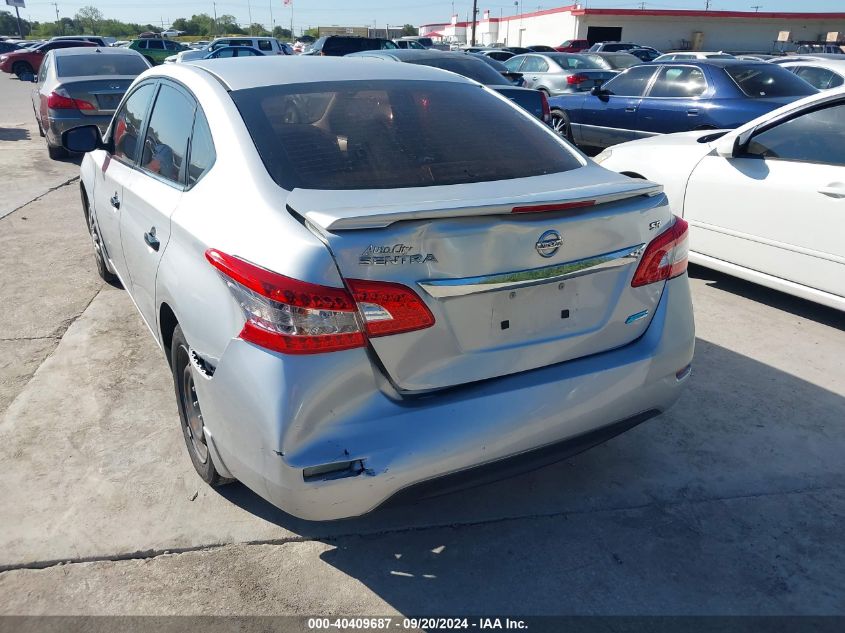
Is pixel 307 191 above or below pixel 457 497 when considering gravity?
above

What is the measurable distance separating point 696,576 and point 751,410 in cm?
138

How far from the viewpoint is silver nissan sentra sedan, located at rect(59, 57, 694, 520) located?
2.05 metres

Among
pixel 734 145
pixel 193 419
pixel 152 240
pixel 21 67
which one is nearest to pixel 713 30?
pixel 21 67

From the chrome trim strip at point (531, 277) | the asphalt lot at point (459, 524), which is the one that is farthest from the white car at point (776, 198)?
the chrome trim strip at point (531, 277)

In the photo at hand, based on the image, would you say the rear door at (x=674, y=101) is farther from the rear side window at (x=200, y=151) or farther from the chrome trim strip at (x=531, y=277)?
the rear side window at (x=200, y=151)

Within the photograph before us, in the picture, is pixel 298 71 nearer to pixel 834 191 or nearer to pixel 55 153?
pixel 834 191

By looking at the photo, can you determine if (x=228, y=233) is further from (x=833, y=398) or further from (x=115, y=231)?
(x=833, y=398)

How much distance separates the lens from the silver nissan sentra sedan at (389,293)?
2053 millimetres

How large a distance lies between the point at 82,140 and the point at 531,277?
3307 millimetres

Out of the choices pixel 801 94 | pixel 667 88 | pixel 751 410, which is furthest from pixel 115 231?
pixel 801 94

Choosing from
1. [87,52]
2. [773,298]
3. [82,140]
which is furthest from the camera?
[87,52]

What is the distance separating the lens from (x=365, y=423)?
2.09 metres

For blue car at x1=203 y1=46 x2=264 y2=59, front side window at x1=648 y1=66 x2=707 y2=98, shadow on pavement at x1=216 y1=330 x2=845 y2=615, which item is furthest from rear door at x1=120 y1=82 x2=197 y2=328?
blue car at x1=203 y1=46 x2=264 y2=59

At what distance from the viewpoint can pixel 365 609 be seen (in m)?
2.37
